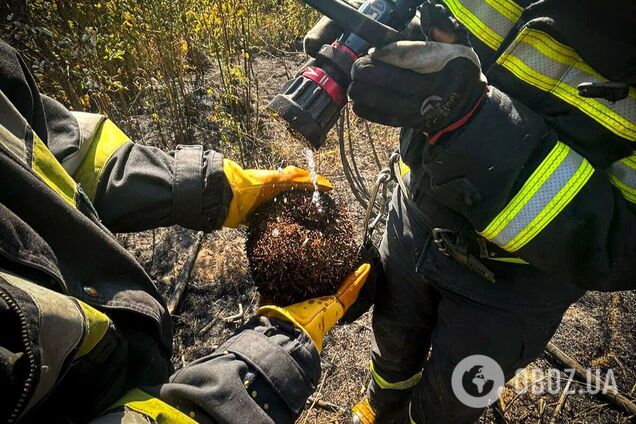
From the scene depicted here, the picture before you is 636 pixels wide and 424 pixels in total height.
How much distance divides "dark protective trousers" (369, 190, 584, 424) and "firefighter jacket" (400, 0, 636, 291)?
29cm

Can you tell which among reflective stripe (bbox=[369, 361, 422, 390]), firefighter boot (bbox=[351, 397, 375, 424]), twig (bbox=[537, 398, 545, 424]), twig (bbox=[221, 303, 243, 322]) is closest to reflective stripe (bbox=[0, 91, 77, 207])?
twig (bbox=[221, 303, 243, 322])

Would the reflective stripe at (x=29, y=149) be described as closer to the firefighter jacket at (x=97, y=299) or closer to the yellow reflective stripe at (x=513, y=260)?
the firefighter jacket at (x=97, y=299)

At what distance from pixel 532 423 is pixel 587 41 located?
1.90 metres

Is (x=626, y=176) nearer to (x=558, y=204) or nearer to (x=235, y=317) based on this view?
(x=558, y=204)

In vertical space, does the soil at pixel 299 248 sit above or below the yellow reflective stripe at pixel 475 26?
below

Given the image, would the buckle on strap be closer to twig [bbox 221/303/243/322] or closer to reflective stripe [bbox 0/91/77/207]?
reflective stripe [bbox 0/91/77/207]

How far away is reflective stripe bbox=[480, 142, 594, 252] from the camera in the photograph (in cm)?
106

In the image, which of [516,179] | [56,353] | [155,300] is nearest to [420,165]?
[516,179]

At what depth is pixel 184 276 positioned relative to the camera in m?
2.50

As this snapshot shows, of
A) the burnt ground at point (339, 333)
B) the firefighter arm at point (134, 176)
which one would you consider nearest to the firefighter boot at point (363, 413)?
the burnt ground at point (339, 333)

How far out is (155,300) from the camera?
1.23m

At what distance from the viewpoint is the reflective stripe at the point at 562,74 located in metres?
1.02

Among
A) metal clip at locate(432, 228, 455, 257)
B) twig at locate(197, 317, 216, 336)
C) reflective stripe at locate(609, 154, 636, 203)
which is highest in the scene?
reflective stripe at locate(609, 154, 636, 203)

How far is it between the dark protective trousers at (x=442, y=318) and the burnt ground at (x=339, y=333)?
1.18 feet
